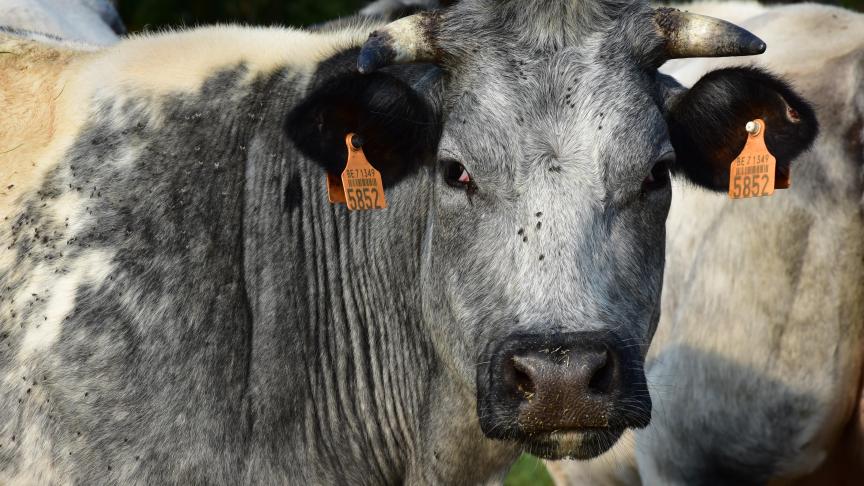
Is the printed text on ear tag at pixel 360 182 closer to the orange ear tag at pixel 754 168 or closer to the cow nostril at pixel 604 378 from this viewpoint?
the cow nostril at pixel 604 378

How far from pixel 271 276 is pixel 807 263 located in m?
2.84

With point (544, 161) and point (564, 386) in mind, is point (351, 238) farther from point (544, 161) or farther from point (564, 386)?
point (564, 386)

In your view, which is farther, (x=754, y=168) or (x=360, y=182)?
(x=754, y=168)

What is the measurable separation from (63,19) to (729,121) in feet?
13.8

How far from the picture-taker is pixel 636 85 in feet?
15.6

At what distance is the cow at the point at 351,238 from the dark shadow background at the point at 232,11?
35.9ft

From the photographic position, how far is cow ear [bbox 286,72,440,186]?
193 inches

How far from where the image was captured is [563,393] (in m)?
4.16

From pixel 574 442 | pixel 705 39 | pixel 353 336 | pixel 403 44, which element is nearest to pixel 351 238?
pixel 353 336

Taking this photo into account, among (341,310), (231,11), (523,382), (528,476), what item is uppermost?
(523,382)

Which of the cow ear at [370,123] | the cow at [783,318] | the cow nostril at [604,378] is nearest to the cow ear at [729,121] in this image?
the cow at [783,318]

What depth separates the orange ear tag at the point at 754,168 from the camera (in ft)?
17.1

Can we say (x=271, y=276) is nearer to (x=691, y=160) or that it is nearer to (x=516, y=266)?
(x=516, y=266)

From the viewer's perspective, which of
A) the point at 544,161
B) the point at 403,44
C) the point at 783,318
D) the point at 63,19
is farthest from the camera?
the point at 63,19
